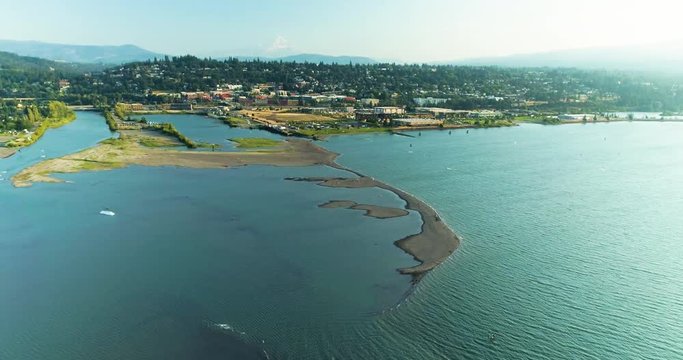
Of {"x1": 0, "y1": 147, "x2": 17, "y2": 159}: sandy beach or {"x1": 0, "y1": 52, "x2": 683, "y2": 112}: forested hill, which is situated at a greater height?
{"x1": 0, "y1": 52, "x2": 683, "y2": 112}: forested hill

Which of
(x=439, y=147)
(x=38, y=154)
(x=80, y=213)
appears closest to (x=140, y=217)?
(x=80, y=213)

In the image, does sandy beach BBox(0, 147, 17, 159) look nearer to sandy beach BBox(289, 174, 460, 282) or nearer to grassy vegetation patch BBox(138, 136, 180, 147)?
grassy vegetation patch BBox(138, 136, 180, 147)

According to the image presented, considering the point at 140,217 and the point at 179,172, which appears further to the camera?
the point at 179,172

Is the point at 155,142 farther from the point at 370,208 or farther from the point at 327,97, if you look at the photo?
the point at 327,97

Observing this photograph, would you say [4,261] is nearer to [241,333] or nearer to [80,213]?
[80,213]

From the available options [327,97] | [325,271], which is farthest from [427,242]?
[327,97]

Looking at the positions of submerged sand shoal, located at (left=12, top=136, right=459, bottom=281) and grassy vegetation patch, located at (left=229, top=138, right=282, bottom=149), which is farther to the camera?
grassy vegetation patch, located at (left=229, top=138, right=282, bottom=149)

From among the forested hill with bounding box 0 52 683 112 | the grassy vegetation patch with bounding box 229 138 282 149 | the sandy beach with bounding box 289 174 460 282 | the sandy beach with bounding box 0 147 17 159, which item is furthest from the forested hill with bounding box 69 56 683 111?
the sandy beach with bounding box 289 174 460 282

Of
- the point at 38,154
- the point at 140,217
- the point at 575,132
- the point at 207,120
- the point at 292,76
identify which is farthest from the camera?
the point at 292,76
